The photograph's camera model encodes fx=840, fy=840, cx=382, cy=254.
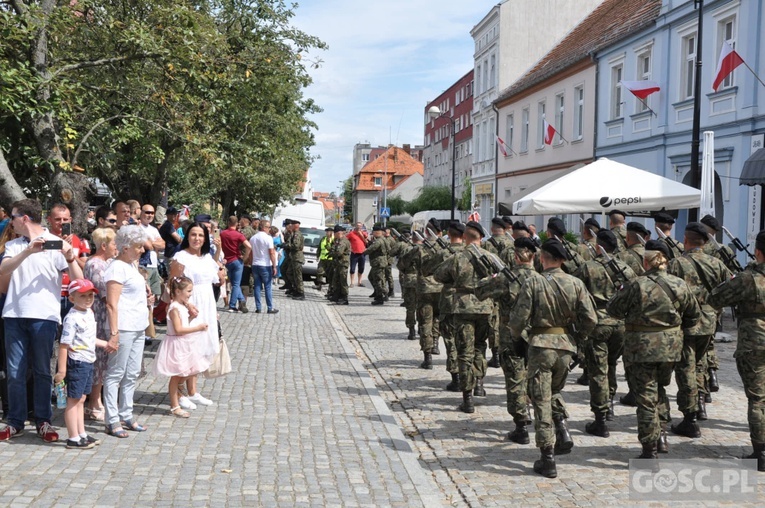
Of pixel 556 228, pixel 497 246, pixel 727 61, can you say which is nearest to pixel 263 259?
pixel 497 246

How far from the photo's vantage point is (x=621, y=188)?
1249cm

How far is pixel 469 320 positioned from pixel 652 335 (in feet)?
7.68

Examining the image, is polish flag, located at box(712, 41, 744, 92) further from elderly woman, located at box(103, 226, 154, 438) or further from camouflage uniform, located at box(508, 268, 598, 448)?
elderly woman, located at box(103, 226, 154, 438)

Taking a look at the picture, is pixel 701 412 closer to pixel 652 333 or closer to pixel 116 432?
pixel 652 333

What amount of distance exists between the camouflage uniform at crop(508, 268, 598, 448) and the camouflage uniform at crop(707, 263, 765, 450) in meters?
1.21

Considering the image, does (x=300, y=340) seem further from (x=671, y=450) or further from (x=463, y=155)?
(x=463, y=155)

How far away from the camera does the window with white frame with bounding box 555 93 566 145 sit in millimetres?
31812

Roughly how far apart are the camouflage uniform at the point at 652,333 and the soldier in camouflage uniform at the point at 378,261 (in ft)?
42.4

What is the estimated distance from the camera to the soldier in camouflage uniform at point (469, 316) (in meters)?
8.38

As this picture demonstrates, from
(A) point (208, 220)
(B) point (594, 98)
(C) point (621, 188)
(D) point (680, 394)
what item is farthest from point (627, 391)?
(B) point (594, 98)

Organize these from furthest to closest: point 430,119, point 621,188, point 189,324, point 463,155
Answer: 1. point 430,119
2. point 463,155
3. point 621,188
4. point 189,324

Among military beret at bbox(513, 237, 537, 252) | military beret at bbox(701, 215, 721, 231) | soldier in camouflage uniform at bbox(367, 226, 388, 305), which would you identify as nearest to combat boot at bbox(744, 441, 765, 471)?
military beret at bbox(513, 237, 537, 252)

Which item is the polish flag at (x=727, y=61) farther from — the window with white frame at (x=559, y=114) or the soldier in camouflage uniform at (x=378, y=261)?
the window with white frame at (x=559, y=114)

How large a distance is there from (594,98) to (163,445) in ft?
80.1
